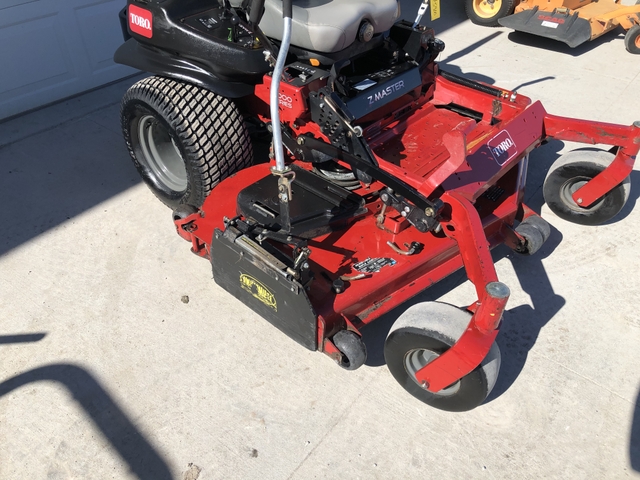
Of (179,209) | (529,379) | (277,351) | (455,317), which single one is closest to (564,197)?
(529,379)

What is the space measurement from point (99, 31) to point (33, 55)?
0.59 m

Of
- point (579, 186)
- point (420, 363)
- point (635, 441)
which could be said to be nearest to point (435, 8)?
point (579, 186)

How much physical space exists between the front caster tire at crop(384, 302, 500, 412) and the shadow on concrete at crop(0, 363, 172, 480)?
1029mm

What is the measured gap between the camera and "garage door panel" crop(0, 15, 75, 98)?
13.7 ft

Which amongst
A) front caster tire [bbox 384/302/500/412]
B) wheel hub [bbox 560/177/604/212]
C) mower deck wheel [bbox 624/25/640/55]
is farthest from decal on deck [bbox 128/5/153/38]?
mower deck wheel [bbox 624/25/640/55]

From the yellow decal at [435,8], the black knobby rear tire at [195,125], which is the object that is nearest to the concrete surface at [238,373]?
the black knobby rear tire at [195,125]

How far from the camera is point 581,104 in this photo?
176 inches

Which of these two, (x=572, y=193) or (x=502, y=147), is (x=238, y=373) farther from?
(x=572, y=193)

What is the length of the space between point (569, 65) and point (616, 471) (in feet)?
13.5

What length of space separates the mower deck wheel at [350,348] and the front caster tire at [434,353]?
0.42 ft

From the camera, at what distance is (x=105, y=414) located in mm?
2322

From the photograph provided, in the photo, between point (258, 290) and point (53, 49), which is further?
point (53, 49)

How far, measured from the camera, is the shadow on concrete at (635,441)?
216cm

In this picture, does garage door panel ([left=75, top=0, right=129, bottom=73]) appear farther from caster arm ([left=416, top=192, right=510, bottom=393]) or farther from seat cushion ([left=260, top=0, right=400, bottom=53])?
caster arm ([left=416, top=192, right=510, bottom=393])
